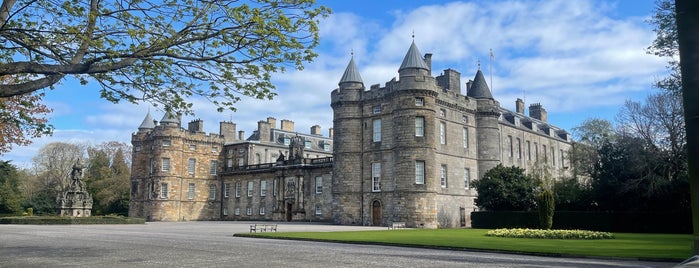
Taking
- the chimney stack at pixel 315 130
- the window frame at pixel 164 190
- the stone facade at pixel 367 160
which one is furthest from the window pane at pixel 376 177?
the chimney stack at pixel 315 130

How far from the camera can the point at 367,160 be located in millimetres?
43094

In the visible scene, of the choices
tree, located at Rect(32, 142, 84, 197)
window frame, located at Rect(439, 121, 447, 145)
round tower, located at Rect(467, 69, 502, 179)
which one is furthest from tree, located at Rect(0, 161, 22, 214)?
round tower, located at Rect(467, 69, 502, 179)

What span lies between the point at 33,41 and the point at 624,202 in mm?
33040

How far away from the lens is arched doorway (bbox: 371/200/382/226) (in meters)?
41.5

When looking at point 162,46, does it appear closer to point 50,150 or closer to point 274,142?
point 274,142

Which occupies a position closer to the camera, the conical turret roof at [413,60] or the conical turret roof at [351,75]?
the conical turret roof at [413,60]

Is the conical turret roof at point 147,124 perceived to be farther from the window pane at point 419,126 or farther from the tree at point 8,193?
the window pane at point 419,126

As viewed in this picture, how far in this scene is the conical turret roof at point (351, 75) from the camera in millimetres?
44959

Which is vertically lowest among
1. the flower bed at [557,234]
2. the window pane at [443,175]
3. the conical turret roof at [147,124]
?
the flower bed at [557,234]

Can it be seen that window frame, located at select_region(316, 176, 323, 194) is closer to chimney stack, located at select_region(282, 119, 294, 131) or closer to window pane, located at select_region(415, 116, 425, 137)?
window pane, located at select_region(415, 116, 425, 137)

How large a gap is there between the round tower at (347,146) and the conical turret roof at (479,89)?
1070 centimetres

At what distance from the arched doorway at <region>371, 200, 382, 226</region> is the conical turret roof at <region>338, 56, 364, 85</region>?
33.7 ft

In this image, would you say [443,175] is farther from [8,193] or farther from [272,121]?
[8,193]

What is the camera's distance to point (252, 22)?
10.8m
